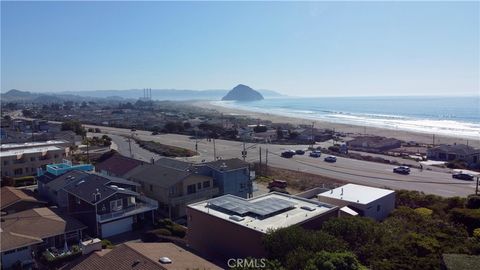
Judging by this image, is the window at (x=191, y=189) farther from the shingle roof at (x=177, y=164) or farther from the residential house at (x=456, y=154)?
the residential house at (x=456, y=154)

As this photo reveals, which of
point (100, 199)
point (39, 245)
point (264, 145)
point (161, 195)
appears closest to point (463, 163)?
point (264, 145)

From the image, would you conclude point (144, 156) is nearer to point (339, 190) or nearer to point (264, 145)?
point (264, 145)

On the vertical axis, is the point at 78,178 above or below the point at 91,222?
above

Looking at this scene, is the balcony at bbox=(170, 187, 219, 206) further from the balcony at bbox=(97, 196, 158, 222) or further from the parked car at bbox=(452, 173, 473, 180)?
the parked car at bbox=(452, 173, 473, 180)

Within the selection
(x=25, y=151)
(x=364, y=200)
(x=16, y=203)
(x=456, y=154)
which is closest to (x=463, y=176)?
(x=456, y=154)

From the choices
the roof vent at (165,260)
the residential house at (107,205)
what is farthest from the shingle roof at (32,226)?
the roof vent at (165,260)

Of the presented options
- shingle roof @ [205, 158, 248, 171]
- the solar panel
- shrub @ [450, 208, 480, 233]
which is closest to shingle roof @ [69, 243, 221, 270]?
the solar panel
